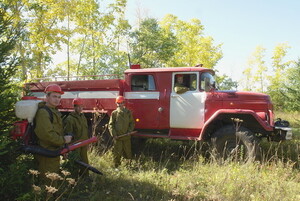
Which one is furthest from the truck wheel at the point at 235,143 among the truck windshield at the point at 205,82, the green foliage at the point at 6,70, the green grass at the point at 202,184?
the green foliage at the point at 6,70

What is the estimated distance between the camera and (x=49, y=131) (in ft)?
9.19

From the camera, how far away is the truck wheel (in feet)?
16.0

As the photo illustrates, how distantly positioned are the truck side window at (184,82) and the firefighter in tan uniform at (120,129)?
4.42 ft

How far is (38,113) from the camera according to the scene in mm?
2857

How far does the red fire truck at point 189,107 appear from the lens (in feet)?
16.8

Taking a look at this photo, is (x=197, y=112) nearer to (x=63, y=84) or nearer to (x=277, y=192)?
(x=277, y=192)

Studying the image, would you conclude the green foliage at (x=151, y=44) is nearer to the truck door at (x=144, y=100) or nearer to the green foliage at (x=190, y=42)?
the green foliage at (x=190, y=42)

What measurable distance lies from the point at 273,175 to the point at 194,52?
54.6ft

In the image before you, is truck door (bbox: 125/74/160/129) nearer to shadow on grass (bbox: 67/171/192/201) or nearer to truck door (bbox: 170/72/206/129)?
truck door (bbox: 170/72/206/129)

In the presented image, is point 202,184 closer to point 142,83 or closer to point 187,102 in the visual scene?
point 187,102

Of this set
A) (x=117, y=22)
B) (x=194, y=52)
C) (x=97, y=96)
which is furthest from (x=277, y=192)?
(x=194, y=52)

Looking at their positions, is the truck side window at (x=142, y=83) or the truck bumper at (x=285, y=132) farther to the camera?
the truck side window at (x=142, y=83)

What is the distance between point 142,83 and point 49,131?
349cm

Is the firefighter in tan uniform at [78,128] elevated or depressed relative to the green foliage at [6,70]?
depressed
